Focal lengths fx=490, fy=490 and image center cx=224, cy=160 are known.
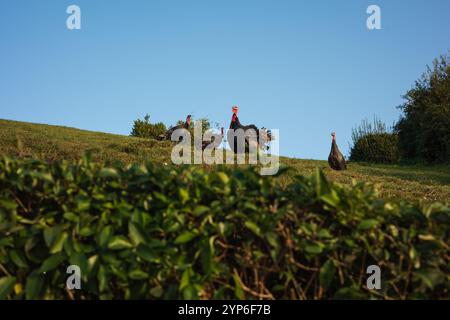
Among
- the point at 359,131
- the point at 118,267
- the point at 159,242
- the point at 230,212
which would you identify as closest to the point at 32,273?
the point at 118,267

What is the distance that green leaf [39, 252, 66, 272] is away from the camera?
3.35m

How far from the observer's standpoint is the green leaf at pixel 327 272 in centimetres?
338

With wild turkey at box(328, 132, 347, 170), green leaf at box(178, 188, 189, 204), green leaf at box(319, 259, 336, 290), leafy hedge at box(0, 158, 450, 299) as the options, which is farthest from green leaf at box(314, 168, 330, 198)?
wild turkey at box(328, 132, 347, 170)

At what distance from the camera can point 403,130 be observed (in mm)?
36844

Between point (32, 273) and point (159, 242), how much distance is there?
94 cm

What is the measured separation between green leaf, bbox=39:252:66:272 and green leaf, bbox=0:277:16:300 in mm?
297

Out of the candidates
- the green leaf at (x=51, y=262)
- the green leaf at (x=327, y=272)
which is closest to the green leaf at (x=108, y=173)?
the green leaf at (x=51, y=262)

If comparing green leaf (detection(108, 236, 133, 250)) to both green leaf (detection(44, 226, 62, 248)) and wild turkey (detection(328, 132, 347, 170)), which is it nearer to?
green leaf (detection(44, 226, 62, 248))

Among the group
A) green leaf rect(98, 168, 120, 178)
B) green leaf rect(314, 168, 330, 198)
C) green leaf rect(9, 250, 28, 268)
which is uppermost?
green leaf rect(98, 168, 120, 178)

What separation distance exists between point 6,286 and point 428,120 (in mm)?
35059

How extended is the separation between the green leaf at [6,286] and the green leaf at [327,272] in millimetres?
2174

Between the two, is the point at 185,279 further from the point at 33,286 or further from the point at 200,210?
the point at 33,286

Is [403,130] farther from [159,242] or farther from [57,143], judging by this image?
[159,242]

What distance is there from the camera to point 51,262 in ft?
11.0
